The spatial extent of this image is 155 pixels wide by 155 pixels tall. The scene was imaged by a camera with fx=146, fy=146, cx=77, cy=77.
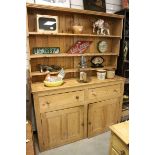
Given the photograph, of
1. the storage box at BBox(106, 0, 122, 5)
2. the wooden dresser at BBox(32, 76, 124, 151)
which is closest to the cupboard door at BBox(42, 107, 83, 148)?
the wooden dresser at BBox(32, 76, 124, 151)

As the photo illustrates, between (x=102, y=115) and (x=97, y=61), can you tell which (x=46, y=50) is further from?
(x=102, y=115)

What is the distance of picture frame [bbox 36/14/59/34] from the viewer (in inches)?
72.9

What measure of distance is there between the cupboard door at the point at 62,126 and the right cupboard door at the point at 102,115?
0.55 feet

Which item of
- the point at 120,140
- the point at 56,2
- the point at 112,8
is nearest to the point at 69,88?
the point at 120,140

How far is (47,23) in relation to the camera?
1899mm

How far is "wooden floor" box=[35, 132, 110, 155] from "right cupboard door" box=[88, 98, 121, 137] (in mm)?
123

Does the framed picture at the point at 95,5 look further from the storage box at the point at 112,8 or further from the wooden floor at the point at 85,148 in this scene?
the wooden floor at the point at 85,148

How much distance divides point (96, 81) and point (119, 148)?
3.68 feet

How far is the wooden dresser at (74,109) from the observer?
1.79 meters

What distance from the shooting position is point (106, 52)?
2.48 metres

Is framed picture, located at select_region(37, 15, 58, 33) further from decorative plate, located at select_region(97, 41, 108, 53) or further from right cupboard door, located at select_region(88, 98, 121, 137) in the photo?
right cupboard door, located at select_region(88, 98, 121, 137)
